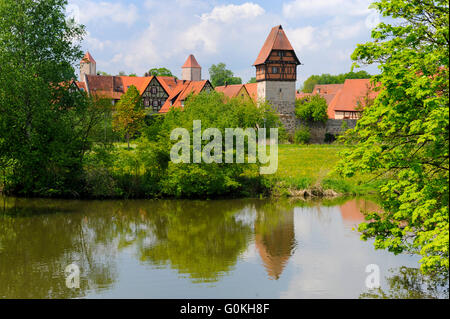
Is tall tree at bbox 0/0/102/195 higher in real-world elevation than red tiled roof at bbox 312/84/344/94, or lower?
lower

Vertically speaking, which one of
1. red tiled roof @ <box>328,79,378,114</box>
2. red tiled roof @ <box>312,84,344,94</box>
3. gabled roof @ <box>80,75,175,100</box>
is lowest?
red tiled roof @ <box>328,79,378,114</box>

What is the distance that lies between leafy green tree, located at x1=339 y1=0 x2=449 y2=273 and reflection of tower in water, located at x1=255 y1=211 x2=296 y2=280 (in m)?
4.03

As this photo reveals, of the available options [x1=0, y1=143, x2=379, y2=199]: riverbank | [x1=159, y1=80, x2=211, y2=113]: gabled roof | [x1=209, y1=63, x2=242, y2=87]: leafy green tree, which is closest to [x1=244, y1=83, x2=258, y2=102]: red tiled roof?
[x1=159, y1=80, x2=211, y2=113]: gabled roof

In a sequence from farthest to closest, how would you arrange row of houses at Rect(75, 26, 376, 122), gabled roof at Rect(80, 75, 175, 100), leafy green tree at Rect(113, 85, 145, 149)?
gabled roof at Rect(80, 75, 175, 100)
row of houses at Rect(75, 26, 376, 122)
leafy green tree at Rect(113, 85, 145, 149)

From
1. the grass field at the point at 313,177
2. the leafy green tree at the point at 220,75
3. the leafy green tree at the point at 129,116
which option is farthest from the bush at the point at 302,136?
the leafy green tree at the point at 220,75

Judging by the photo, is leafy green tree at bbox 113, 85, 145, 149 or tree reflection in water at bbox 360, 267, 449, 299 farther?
leafy green tree at bbox 113, 85, 145, 149

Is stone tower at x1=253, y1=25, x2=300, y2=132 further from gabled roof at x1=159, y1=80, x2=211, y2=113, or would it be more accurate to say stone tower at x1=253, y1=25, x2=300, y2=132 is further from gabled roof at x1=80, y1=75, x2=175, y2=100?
gabled roof at x1=80, y1=75, x2=175, y2=100

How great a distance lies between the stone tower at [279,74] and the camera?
4878 cm

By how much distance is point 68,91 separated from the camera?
25.8 meters

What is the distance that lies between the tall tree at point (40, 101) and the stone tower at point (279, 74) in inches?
1035

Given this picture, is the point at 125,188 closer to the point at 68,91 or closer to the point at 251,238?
the point at 68,91

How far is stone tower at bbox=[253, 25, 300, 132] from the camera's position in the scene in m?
48.8

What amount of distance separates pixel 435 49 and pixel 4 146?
1801cm
